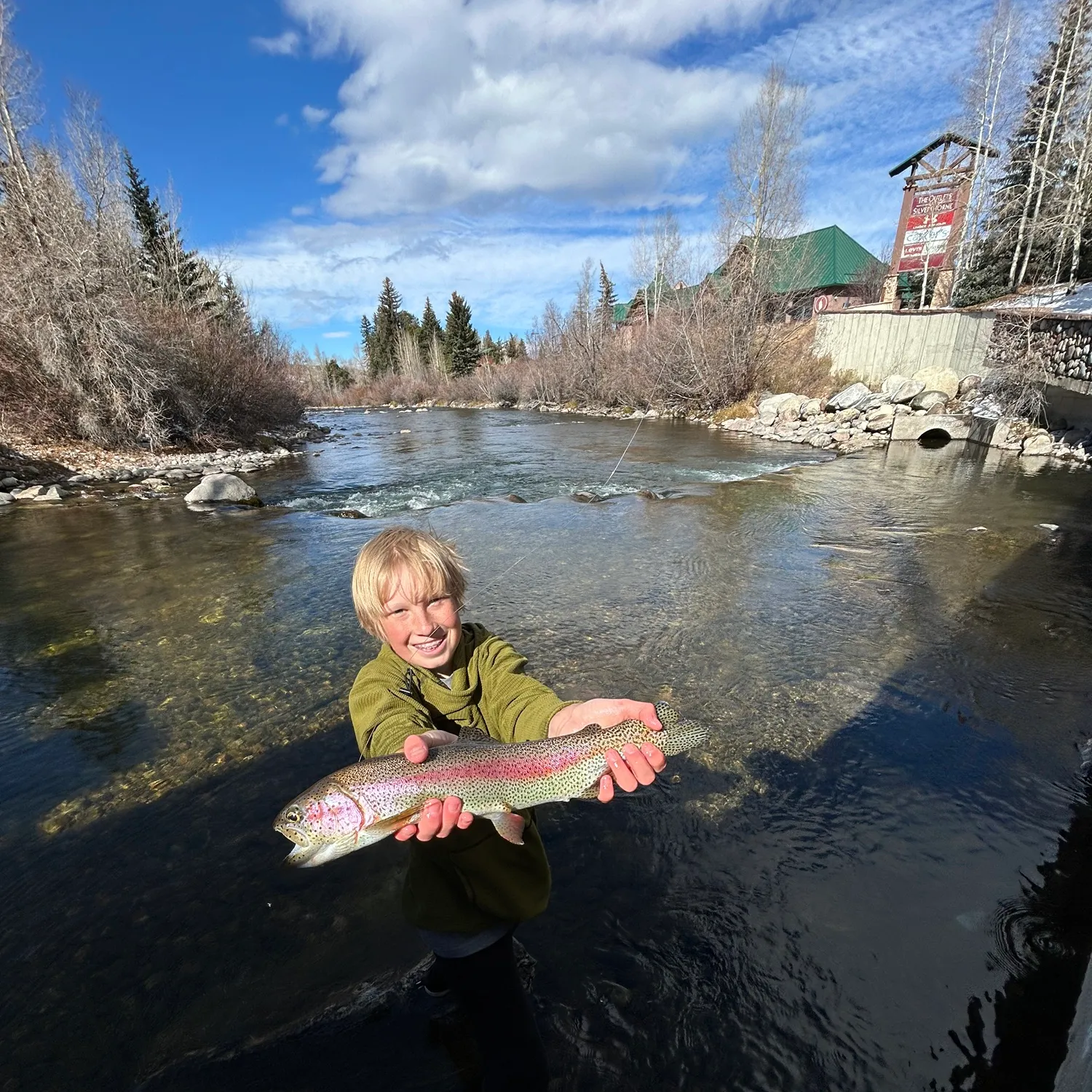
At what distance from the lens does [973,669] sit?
5.45 m

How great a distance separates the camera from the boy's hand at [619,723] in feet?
6.27

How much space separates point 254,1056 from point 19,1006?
1276 mm

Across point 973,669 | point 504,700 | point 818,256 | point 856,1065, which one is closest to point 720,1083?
point 856,1065

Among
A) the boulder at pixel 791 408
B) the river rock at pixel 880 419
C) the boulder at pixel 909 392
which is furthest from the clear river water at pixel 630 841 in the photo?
the boulder at pixel 791 408

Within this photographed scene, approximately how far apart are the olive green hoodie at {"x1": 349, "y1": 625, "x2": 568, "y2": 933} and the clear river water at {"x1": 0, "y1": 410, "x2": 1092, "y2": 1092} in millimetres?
989

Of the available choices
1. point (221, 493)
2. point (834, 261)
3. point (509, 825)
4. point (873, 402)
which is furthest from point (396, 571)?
point (834, 261)

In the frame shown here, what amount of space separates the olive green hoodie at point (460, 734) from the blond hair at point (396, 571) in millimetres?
218

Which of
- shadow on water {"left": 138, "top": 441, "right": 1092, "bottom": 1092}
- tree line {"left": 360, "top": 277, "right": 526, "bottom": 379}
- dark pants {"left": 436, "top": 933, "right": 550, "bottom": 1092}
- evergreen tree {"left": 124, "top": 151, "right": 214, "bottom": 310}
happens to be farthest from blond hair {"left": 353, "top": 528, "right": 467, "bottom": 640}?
tree line {"left": 360, "top": 277, "right": 526, "bottom": 379}

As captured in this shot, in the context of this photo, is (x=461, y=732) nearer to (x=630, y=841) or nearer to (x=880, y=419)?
(x=630, y=841)

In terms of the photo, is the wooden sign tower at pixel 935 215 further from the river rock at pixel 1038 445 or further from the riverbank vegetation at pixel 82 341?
the riverbank vegetation at pixel 82 341

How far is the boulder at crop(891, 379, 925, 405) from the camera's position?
24703 mm

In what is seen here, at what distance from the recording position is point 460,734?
6.96 feet

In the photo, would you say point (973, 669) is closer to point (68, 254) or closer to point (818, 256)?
point (68, 254)

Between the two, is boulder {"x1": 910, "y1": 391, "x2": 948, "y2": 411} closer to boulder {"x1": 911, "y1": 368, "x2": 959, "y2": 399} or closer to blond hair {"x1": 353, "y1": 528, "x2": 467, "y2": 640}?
boulder {"x1": 911, "y1": 368, "x2": 959, "y2": 399}
